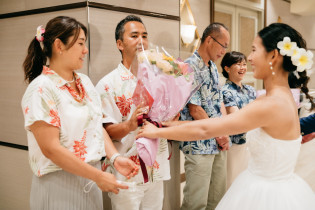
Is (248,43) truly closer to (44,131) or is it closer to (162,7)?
(162,7)

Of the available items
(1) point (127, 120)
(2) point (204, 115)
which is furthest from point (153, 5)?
(1) point (127, 120)

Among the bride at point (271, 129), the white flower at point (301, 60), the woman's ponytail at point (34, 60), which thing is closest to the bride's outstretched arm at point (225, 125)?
the bride at point (271, 129)

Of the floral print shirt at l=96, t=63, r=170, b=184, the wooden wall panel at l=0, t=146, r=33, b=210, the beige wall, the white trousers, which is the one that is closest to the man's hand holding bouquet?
the floral print shirt at l=96, t=63, r=170, b=184

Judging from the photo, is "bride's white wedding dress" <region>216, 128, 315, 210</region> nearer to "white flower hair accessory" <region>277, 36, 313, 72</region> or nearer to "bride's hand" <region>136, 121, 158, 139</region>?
"white flower hair accessory" <region>277, 36, 313, 72</region>

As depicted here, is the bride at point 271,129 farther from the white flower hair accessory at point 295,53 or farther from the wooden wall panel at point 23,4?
the wooden wall panel at point 23,4

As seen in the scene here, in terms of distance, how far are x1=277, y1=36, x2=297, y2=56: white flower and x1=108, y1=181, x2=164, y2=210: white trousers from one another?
114 cm

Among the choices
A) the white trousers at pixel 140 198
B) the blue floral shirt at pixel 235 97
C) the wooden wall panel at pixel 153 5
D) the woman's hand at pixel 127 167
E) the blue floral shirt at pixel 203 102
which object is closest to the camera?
the woman's hand at pixel 127 167

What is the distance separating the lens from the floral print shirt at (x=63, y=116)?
1.58m

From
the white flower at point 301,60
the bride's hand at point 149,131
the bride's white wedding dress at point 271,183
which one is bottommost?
the bride's white wedding dress at point 271,183

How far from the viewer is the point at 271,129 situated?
1716 mm

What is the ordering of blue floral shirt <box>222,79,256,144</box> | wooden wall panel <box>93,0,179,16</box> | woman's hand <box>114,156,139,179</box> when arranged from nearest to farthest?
woman's hand <box>114,156,139,179</box> < wooden wall panel <box>93,0,179,16</box> < blue floral shirt <box>222,79,256,144</box>

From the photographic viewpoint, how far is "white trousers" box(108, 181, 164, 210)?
2033 mm

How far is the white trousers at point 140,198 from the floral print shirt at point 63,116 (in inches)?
15.1

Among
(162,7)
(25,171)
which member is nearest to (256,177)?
(162,7)
